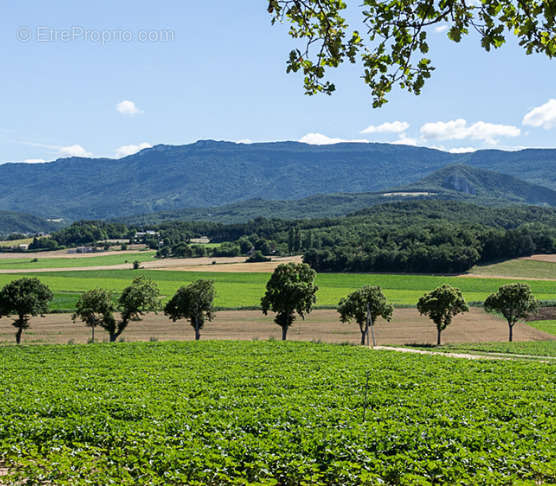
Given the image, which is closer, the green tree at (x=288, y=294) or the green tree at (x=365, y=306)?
the green tree at (x=288, y=294)

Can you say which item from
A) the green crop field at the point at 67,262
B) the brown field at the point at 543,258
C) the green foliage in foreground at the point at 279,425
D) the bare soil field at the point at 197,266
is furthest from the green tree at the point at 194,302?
the green crop field at the point at 67,262

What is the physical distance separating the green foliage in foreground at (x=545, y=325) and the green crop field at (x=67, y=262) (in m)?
132

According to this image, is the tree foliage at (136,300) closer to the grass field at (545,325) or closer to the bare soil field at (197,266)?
the grass field at (545,325)

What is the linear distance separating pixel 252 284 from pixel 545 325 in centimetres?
6629

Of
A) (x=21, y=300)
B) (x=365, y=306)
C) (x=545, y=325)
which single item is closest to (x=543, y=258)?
(x=545, y=325)

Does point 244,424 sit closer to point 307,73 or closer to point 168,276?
point 307,73

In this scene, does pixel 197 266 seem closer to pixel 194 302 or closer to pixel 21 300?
pixel 194 302

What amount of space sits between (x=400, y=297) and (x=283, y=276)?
150 feet

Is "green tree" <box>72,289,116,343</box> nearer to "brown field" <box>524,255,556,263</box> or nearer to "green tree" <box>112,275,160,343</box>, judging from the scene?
"green tree" <box>112,275,160,343</box>

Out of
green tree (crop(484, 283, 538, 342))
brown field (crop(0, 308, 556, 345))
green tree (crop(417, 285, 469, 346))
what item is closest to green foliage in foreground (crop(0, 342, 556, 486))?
green tree (crop(417, 285, 469, 346))

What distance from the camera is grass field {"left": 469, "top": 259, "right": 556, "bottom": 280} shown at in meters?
123

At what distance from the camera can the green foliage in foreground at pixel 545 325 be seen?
6750 centimetres

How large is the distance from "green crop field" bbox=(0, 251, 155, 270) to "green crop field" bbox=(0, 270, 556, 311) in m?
24.0

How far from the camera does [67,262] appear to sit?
17788 cm
